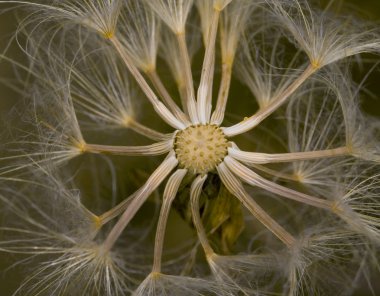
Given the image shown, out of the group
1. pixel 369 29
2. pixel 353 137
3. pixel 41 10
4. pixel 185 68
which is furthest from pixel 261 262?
pixel 41 10

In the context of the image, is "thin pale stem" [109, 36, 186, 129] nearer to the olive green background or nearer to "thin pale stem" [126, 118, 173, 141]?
"thin pale stem" [126, 118, 173, 141]

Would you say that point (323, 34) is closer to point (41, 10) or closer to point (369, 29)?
point (369, 29)

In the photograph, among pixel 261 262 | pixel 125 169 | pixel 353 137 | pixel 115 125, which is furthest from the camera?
pixel 125 169

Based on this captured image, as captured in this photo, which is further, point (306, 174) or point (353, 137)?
point (306, 174)

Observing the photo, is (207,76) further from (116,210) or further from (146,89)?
(116,210)

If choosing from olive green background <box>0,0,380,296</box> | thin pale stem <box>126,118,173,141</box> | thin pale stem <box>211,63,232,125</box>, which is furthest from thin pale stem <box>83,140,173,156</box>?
olive green background <box>0,0,380,296</box>

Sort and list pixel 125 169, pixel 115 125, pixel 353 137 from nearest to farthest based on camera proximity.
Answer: pixel 353 137
pixel 115 125
pixel 125 169

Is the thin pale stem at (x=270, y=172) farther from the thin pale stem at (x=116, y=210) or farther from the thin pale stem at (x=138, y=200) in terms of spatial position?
the thin pale stem at (x=116, y=210)
